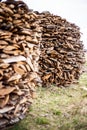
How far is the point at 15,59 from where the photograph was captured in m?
5.02

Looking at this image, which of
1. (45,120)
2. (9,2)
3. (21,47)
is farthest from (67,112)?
(9,2)

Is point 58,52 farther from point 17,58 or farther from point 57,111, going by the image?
→ point 17,58

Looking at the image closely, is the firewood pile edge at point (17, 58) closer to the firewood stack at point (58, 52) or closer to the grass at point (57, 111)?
the grass at point (57, 111)

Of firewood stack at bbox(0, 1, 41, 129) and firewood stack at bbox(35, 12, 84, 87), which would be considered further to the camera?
firewood stack at bbox(35, 12, 84, 87)

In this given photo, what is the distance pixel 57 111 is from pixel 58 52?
2672 millimetres

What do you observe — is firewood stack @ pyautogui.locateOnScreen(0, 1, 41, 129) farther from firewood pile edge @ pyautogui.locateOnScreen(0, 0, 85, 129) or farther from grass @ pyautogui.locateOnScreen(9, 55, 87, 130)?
grass @ pyautogui.locateOnScreen(9, 55, 87, 130)

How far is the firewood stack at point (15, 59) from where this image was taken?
191 inches

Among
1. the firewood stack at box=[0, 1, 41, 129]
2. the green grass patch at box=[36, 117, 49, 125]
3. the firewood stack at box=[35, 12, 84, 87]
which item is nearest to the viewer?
the firewood stack at box=[0, 1, 41, 129]

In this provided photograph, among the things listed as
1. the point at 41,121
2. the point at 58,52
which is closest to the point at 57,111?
the point at 41,121

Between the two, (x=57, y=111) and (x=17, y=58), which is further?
(x=57, y=111)

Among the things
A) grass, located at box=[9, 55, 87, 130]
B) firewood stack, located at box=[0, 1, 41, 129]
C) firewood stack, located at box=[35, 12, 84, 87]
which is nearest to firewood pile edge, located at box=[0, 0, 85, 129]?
firewood stack, located at box=[0, 1, 41, 129]

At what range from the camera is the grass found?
18.5 ft

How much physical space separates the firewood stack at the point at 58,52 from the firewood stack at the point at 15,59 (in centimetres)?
252

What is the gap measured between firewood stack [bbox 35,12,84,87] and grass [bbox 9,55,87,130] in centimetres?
40
